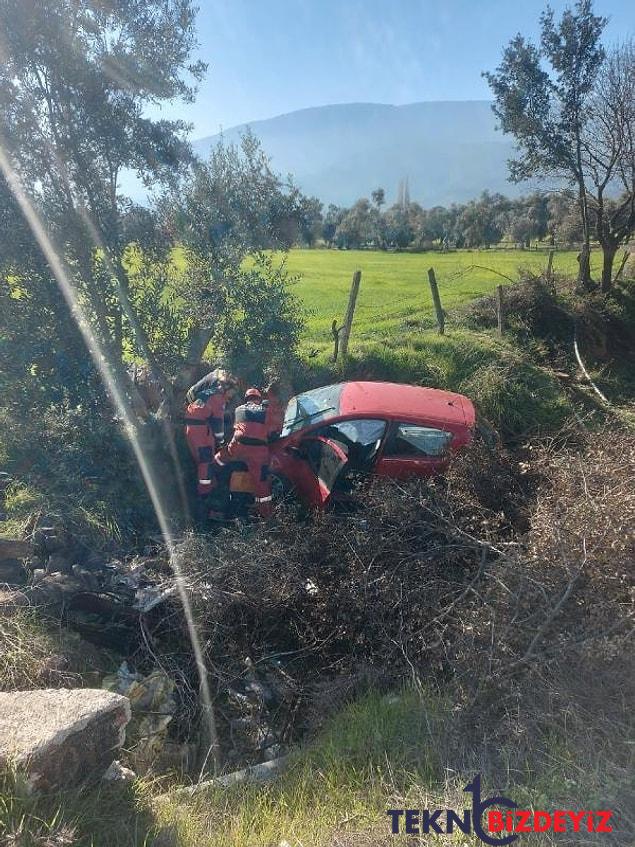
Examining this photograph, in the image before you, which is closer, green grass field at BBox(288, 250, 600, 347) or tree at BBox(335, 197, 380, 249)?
green grass field at BBox(288, 250, 600, 347)

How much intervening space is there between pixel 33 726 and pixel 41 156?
6164mm

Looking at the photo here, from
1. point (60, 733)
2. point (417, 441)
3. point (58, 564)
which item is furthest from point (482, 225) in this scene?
point (60, 733)

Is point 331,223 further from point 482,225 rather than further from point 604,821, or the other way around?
point 604,821

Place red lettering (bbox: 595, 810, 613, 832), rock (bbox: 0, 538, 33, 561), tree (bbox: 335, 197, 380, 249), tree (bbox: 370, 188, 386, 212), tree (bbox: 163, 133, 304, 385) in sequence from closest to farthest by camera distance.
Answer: red lettering (bbox: 595, 810, 613, 832) → rock (bbox: 0, 538, 33, 561) → tree (bbox: 163, 133, 304, 385) → tree (bbox: 335, 197, 380, 249) → tree (bbox: 370, 188, 386, 212)

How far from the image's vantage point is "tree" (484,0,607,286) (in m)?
12.8

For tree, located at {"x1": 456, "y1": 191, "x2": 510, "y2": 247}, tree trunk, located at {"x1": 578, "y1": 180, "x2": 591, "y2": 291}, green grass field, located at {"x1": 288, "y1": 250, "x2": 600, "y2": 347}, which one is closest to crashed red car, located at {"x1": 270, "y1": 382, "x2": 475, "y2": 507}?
green grass field, located at {"x1": 288, "y1": 250, "x2": 600, "y2": 347}

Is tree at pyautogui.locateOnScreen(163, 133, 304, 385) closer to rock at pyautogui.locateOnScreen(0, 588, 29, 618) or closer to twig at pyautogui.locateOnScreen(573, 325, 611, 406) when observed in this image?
rock at pyautogui.locateOnScreen(0, 588, 29, 618)

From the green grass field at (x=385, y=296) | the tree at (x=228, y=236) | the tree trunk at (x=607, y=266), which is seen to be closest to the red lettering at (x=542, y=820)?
the tree at (x=228, y=236)

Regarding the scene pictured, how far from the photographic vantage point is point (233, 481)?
18.5 ft

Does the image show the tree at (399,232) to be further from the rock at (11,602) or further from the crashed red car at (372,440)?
the rock at (11,602)

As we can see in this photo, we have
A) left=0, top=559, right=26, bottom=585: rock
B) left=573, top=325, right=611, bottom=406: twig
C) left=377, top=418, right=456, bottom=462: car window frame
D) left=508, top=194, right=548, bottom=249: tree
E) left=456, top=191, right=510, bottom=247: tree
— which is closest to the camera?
left=0, top=559, right=26, bottom=585: rock

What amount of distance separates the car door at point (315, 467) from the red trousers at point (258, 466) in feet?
1.17

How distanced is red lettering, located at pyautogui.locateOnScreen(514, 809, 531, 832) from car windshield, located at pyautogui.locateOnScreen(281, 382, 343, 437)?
12.2 ft

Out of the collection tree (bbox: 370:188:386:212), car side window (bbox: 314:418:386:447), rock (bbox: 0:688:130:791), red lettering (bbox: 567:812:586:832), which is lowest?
red lettering (bbox: 567:812:586:832)
